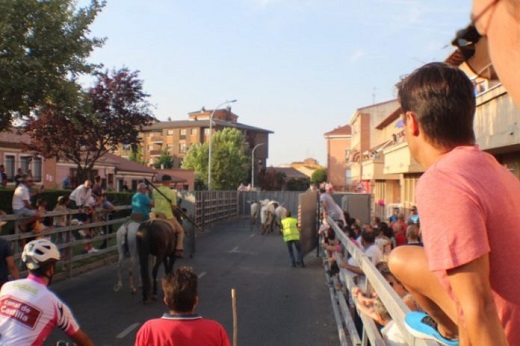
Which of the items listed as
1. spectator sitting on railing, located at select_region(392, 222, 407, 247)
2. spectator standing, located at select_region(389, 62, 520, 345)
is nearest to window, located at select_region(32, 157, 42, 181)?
spectator sitting on railing, located at select_region(392, 222, 407, 247)

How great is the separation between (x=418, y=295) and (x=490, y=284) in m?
0.42

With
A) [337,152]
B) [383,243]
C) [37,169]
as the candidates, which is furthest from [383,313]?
[337,152]

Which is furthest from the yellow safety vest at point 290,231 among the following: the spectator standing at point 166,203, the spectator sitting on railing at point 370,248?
the spectator sitting on railing at point 370,248

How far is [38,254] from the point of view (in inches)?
164

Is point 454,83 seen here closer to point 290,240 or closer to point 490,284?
point 490,284

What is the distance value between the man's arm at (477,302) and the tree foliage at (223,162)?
77300 millimetres

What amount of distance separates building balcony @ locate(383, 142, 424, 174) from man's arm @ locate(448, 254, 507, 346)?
23.0 metres

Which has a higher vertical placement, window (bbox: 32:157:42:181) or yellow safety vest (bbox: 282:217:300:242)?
window (bbox: 32:157:42:181)

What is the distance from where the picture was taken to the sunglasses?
1.51m

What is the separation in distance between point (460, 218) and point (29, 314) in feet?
10.8

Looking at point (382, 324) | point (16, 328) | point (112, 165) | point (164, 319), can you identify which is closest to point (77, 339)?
point (16, 328)

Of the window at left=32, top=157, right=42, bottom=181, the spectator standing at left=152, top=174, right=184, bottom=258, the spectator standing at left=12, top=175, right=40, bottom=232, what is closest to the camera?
the spectator standing at left=12, top=175, right=40, bottom=232

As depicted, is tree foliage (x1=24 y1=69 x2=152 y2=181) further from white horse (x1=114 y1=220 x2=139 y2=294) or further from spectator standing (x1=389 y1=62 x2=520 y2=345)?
spectator standing (x1=389 y1=62 x2=520 y2=345)

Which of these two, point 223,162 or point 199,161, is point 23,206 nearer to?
point 223,162
